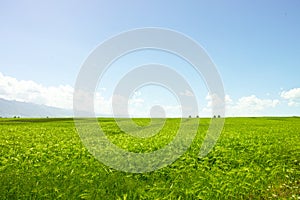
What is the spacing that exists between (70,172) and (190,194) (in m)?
5.20

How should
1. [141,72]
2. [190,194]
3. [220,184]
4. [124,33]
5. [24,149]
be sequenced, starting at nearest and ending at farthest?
[190,194] → [220,184] → [24,149] → [124,33] → [141,72]

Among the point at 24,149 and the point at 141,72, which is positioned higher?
the point at 141,72

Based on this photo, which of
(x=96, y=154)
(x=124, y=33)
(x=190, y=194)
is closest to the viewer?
(x=190, y=194)

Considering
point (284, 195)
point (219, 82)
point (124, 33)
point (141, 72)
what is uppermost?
point (124, 33)

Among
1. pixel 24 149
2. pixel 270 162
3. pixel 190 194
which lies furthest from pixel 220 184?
pixel 24 149

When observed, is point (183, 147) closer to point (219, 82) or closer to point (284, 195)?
point (219, 82)

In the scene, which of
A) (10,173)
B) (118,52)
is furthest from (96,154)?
(118,52)

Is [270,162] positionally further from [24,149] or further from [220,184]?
[24,149]

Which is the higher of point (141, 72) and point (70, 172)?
point (141, 72)

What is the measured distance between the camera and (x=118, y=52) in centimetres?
1880

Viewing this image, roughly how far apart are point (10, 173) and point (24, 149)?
218 inches

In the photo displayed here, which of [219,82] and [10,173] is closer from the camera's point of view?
[10,173]

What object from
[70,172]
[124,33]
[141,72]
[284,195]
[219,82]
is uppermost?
[124,33]

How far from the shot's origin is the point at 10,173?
41.8ft
